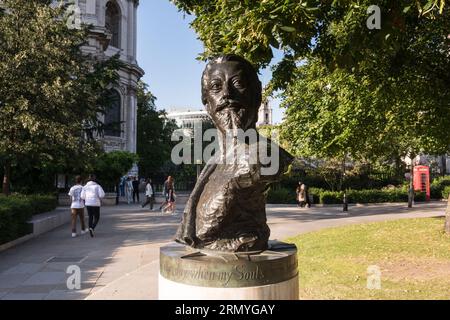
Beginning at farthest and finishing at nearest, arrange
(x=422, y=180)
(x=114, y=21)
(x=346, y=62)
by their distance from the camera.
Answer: (x=114, y=21)
(x=422, y=180)
(x=346, y=62)

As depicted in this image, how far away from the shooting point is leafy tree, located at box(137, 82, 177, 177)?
51938 mm

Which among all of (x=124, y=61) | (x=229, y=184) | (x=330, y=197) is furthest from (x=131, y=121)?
(x=229, y=184)

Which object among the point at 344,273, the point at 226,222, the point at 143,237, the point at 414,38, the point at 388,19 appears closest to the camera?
the point at 226,222

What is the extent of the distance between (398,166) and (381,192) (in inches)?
Result: 259

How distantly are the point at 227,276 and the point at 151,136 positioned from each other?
169 feet

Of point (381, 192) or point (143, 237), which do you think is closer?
point (143, 237)

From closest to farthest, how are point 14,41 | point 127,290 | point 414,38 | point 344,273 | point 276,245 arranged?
point 276,245, point 127,290, point 344,273, point 414,38, point 14,41

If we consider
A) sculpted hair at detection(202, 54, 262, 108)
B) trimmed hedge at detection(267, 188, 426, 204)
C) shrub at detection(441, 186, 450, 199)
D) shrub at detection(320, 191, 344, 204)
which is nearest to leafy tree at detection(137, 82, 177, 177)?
trimmed hedge at detection(267, 188, 426, 204)

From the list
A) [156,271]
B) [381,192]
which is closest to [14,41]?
[156,271]

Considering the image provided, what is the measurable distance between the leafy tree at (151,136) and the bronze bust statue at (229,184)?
45440 millimetres

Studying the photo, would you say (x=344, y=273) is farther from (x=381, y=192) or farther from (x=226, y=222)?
(x=381, y=192)

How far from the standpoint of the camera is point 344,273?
7.82 m

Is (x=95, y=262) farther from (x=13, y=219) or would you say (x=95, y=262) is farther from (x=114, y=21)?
(x=114, y=21)

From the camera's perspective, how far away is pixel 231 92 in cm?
433
